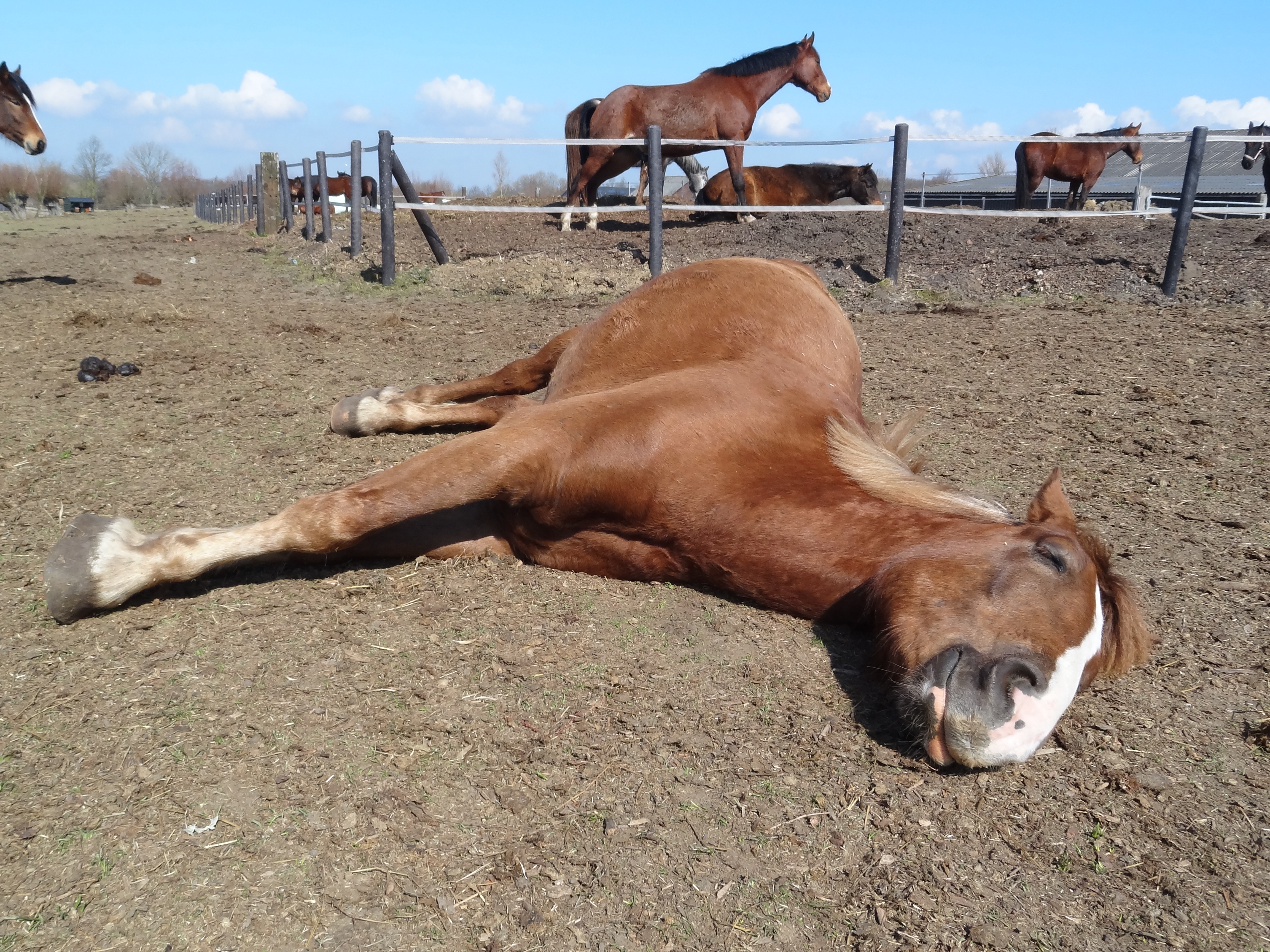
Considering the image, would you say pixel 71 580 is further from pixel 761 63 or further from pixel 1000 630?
pixel 761 63

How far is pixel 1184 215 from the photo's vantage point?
26.2ft

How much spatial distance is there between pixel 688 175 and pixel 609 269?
31.9 feet

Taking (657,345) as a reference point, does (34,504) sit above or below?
below

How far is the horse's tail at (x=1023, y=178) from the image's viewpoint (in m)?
Result: 14.6

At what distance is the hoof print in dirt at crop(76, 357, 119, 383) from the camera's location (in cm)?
496

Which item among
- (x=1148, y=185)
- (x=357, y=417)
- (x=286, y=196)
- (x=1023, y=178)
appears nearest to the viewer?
(x=357, y=417)

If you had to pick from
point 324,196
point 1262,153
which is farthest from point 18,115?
point 1262,153

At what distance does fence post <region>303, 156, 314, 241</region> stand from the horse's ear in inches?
556

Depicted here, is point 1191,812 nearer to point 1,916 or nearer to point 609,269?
point 1,916

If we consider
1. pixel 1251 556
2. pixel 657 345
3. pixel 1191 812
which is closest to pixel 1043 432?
pixel 1251 556

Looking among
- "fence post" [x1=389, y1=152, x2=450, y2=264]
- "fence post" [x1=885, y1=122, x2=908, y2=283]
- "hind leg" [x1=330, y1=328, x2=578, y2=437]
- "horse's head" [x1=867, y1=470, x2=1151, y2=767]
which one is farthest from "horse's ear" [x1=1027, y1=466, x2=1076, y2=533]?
"fence post" [x1=389, y1=152, x2=450, y2=264]

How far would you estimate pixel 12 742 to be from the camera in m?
1.97

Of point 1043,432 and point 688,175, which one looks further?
point 688,175

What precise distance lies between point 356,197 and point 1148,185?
30153 mm
